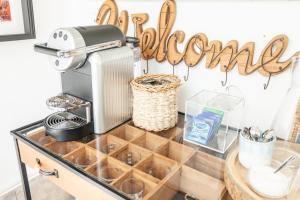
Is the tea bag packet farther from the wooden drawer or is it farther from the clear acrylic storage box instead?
the wooden drawer

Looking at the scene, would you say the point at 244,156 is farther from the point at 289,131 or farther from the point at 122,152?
the point at 122,152

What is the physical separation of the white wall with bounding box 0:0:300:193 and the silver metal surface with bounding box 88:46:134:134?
26cm

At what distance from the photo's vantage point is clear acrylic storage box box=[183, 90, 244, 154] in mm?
929

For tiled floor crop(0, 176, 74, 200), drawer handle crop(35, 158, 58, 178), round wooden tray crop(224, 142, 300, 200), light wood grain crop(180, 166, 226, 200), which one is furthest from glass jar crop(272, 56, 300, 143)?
tiled floor crop(0, 176, 74, 200)

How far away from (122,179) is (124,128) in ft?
1.07

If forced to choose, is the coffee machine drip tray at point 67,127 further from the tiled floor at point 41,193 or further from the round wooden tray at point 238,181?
the tiled floor at point 41,193

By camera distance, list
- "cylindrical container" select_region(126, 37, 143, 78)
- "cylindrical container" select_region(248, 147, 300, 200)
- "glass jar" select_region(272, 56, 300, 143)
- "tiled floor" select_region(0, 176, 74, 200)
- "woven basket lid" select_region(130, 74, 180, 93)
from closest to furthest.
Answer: "cylindrical container" select_region(248, 147, 300, 200), "glass jar" select_region(272, 56, 300, 143), "woven basket lid" select_region(130, 74, 180, 93), "cylindrical container" select_region(126, 37, 143, 78), "tiled floor" select_region(0, 176, 74, 200)

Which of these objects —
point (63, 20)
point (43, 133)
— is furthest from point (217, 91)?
point (63, 20)

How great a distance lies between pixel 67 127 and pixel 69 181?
0.20 m

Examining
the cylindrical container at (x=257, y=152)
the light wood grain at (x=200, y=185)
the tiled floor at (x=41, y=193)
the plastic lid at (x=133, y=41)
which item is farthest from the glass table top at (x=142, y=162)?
the tiled floor at (x=41, y=193)

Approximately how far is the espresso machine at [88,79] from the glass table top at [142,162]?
6 centimetres

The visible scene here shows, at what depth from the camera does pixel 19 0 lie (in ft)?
4.72

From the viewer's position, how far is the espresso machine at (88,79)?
904 millimetres

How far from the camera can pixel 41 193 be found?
1.69m
